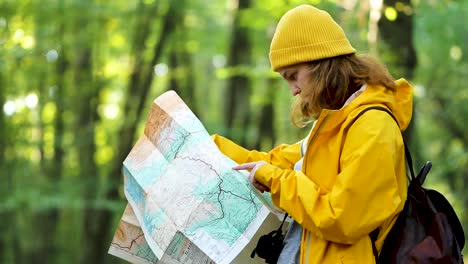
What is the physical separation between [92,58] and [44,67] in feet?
3.74

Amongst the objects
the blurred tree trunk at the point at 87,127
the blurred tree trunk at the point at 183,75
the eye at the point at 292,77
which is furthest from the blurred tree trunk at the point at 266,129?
the eye at the point at 292,77

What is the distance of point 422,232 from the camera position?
2637 millimetres

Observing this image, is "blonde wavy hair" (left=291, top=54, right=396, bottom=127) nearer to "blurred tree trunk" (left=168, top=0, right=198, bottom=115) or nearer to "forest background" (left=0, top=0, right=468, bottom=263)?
"forest background" (left=0, top=0, right=468, bottom=263)

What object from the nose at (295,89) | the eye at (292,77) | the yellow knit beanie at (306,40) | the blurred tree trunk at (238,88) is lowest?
the blurred tree trunk at (238,88)

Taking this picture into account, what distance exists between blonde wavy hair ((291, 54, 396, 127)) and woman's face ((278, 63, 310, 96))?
15 mm

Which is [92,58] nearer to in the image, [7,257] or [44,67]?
[44,67]

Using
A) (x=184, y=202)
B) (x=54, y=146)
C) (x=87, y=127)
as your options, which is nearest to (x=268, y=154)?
(x=184, y=202)

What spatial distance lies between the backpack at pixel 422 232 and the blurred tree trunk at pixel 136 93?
1032 centimetres

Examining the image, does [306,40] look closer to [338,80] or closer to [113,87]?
[338,80]

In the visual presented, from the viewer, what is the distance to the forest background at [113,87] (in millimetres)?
10898

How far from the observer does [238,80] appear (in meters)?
11.7

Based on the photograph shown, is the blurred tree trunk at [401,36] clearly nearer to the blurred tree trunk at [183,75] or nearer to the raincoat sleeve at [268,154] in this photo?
the raincoat sleeve at [268,154]

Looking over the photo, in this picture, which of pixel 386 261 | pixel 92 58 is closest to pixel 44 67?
pixel 92 58

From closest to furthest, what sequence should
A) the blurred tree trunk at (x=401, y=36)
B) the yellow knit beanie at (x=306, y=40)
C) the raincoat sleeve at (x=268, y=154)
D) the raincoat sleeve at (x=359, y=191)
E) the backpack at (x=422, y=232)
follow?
the raincoat sleeve at (x=359, y=191), the backpack at (x=422, y=232), the yellow knit beanie at (x=306, y=40), the raincoat sleeve at (x=268, y=154), the blurred tree trunk at (x=401, y=36)
